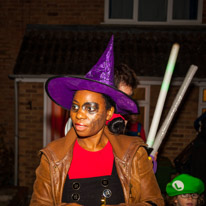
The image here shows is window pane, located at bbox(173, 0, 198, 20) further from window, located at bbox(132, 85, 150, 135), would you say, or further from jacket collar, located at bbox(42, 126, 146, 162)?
jacket collar, located at bbox(42, 126, 146, 162)

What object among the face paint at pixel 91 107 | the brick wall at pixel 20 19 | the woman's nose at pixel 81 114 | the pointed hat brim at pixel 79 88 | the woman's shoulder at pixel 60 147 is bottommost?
the woman's shoulder at pixel 60 147

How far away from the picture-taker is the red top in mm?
1648

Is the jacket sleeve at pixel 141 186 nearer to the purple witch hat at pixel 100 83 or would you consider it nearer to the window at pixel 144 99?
the purple witch hat at pixel 100 83

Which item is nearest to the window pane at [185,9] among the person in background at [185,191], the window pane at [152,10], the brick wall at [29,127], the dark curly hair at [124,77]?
the window pane at [152,10]

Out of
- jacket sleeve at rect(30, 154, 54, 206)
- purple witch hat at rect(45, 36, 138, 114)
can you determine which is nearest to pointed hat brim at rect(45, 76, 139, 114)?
purple witch hat at rect(45, 36, 138, 114)

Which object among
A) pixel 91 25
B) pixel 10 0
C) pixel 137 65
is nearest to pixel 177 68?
pixel 137 65

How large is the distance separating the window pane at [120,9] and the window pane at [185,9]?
120cm

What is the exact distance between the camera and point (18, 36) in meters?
6.09

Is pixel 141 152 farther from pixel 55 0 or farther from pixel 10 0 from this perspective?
pixel 10 0

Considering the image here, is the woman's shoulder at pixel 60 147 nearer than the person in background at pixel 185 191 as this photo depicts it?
Yes

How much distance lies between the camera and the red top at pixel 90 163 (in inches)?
64.9

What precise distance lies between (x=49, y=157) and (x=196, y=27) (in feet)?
18.4

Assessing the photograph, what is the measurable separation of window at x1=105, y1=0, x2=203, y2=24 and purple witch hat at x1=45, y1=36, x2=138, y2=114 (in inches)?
191

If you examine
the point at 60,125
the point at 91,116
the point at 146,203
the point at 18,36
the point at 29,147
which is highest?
Answer: the point at 18,36
